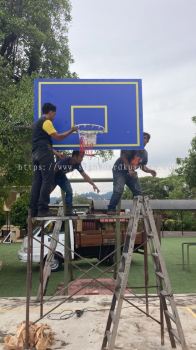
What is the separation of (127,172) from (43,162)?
147 cm

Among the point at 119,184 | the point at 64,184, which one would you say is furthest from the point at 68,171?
the point at 119,184

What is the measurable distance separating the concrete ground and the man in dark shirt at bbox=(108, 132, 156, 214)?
1927 mm

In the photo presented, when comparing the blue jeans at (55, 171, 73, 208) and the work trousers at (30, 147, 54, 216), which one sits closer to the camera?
the work trousers at (30, 147, 54, 216)

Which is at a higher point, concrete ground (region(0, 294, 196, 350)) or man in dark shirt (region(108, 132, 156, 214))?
man in dark shirt (region(108, 132, 156, 214))

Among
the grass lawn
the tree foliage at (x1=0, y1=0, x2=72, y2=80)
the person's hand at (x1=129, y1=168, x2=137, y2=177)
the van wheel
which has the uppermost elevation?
the tree foliage at (x1=0, y1=0, x2=72, y2=80)

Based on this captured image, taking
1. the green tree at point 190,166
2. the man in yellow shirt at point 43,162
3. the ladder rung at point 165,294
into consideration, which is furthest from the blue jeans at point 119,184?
the green tree at point 190,166

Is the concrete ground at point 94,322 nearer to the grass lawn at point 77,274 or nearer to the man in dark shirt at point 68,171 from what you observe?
the grass lawn at point 77,274

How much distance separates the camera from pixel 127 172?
22.5 ft

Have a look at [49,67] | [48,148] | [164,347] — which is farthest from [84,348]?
[49,67]

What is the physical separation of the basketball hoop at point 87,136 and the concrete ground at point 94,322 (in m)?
2.88

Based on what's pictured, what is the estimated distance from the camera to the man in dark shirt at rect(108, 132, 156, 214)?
22.2ft

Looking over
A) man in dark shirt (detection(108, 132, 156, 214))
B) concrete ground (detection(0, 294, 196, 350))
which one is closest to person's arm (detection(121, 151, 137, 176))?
man in dark shirt (detection(108, 132, 156, 214))

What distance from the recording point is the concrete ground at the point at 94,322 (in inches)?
245

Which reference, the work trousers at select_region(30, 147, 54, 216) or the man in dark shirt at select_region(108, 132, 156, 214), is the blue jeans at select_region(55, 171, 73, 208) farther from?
the man in dark shirt at select_region(108, 132, 156, 214)
